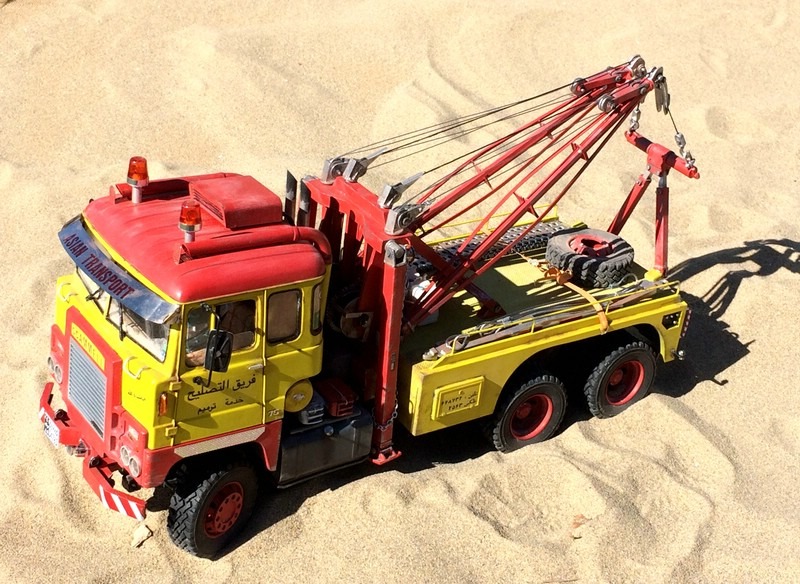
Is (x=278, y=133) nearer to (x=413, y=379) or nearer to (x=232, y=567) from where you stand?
(x=413, y=379)

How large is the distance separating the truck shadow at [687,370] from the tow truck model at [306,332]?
0.24 m

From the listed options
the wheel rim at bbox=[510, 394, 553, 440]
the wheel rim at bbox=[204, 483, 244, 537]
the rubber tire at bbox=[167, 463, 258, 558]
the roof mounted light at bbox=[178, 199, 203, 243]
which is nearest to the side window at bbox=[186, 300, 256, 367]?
the roof mounted light at bbox=[178, 199, 203, 243]

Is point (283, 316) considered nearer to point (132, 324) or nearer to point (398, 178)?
point (132, 324)

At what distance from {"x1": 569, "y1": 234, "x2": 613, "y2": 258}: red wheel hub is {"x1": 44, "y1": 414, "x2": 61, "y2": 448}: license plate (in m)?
4.19

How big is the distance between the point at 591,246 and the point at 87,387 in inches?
164

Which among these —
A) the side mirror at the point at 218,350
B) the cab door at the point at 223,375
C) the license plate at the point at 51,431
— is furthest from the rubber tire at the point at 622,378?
the license plate at the point at 51,431

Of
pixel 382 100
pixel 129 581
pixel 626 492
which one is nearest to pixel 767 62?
pixel 382 100

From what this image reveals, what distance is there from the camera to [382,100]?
41.5 feet

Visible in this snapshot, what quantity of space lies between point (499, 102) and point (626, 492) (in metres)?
6.74

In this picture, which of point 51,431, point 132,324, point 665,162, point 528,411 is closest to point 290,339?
point 132,324

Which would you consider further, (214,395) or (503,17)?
(503,17)

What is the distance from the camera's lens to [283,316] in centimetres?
634

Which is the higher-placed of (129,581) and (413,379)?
(413,379)

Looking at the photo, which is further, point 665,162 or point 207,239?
point 665,162
